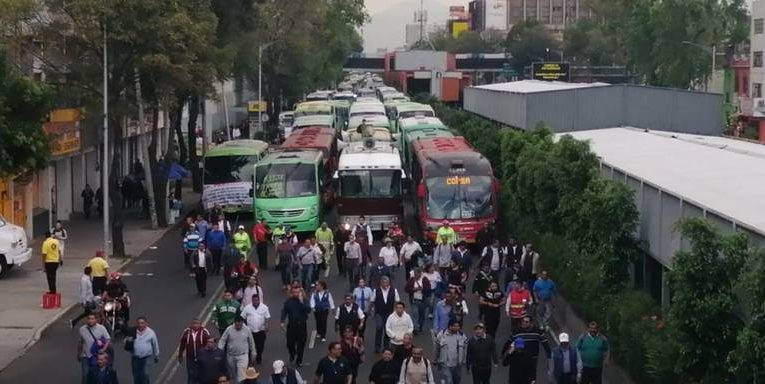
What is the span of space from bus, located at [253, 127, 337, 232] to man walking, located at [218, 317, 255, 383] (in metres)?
18.2

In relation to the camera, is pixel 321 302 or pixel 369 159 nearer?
pixel 321 302

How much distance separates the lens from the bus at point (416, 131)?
162 feet

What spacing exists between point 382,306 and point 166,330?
5161 mm

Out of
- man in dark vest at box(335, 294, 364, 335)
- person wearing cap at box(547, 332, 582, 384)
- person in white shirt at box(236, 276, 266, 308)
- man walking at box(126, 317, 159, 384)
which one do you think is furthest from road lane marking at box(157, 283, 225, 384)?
person wearing cap at box(547, 332, 582, 384)

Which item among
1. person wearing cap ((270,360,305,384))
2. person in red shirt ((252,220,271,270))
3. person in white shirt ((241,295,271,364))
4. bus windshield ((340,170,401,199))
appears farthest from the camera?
bus windshield ((340,170,401,199))

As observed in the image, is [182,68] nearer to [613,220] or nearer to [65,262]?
[65,262]

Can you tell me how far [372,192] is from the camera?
39094 mm

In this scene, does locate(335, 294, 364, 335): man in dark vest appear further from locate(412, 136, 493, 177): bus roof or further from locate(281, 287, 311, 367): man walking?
locate(412, 136, 493, 177): bus roof

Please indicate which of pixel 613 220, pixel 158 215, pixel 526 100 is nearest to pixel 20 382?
pixel 613 220

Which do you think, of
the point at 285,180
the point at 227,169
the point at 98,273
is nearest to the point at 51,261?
the point at 98,273

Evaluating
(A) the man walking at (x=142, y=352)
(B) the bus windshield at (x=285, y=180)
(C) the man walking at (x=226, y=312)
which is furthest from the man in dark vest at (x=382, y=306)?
(B) the bus windshield at (x=285, y=180)

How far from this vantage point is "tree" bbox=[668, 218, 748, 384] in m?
15.4

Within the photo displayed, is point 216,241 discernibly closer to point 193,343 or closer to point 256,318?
point 256,318

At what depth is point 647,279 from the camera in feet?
79.9
